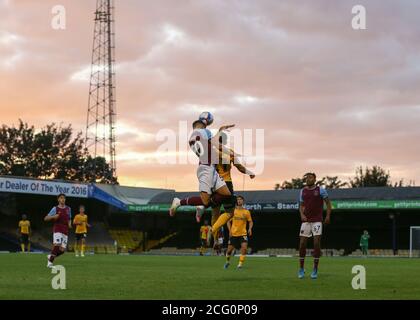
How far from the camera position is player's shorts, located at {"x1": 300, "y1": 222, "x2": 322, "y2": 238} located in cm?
1694

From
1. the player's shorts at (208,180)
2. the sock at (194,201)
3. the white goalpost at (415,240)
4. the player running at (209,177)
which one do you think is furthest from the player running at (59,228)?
the white goalpost at (415,240)

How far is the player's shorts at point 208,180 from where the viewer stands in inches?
583

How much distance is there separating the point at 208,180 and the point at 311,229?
3.34 meters

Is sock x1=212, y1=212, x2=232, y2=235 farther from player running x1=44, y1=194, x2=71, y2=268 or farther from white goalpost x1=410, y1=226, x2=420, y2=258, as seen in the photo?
→ white goalpost x1=410, y1=226, x2=420, y2=258

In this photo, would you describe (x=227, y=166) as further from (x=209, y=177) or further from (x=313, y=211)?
(x=313, y=211)

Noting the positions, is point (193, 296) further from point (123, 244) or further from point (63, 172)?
point (63, 172)

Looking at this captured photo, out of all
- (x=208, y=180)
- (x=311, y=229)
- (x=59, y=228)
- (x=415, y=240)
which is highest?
(x=208, y=180)

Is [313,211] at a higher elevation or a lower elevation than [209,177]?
lower

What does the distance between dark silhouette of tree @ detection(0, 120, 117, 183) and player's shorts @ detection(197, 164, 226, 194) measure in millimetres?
81173

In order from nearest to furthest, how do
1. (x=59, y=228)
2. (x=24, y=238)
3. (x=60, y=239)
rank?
1. (x=60, y=239)
2. (x=59, y=228)
3. (x=24, y=238)

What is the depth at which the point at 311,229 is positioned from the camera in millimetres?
17047

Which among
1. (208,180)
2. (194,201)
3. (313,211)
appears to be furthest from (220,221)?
(313,211)

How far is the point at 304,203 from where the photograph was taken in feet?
55.9

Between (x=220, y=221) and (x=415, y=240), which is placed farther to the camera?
(x=415, y=240)
